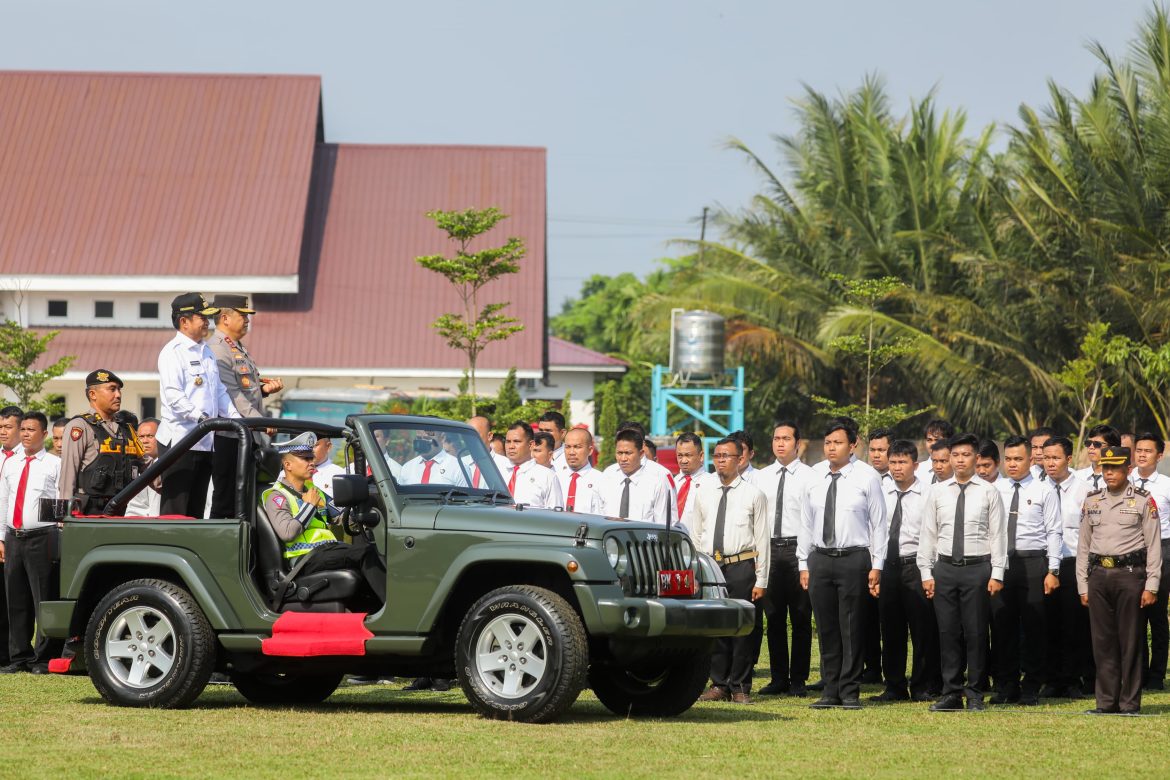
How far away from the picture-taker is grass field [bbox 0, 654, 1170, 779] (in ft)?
28.4

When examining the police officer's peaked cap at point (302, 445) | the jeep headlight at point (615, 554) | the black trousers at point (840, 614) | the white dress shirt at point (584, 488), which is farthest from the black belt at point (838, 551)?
the police officer's peaked cap at point (302, 445)

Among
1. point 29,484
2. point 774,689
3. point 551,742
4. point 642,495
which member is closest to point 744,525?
point 774,689

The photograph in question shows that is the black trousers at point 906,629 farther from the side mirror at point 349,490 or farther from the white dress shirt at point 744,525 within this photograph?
the side mirror at point 349,490

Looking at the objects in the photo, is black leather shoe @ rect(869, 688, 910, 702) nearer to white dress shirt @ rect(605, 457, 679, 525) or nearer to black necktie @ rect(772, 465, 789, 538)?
black necktie @ rect(772, 465, 789, 538)

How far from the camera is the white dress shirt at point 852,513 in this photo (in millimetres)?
12484

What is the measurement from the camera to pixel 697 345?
3728cm

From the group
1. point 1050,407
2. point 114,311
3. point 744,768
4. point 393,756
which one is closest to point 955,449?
point 744,768

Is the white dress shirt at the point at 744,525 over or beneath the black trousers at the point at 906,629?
over

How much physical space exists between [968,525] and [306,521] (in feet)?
15.8

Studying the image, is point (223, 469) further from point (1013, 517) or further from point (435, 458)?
point (1013, 517)

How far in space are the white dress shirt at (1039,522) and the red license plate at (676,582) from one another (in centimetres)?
368

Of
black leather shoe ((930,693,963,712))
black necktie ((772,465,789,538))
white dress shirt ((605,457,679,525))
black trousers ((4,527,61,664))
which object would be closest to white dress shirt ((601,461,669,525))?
white dress shirt ((605,457,679,525))

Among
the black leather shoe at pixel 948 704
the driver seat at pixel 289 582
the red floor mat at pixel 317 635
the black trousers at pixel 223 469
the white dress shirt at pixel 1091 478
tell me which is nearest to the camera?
the red floor mat at pixel 317 635

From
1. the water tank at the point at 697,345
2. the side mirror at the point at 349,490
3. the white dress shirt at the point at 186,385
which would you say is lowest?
the side mirror at the point at 349,490
